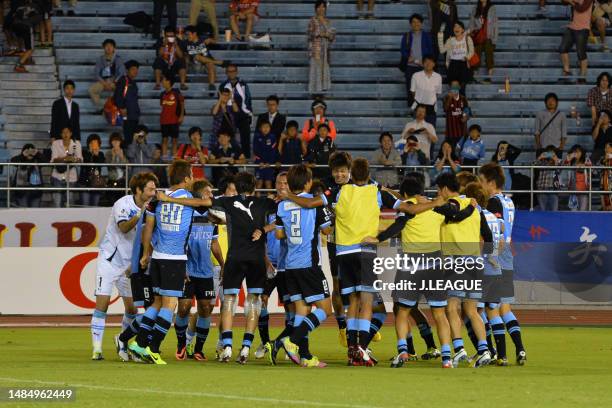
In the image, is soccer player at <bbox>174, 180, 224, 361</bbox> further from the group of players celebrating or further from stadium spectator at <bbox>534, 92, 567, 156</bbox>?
stadium spectator at <bbox>534, 92, 567, 156</bbox>

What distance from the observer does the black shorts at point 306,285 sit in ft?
49.9

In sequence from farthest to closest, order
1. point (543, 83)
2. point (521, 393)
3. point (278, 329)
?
point (543, 83), point (278, 329), point (521, 393)

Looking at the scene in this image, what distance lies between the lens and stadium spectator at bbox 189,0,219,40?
3055 centimetres

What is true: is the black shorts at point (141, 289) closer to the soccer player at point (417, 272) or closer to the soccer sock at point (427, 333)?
the soccer player at point (417, 272)

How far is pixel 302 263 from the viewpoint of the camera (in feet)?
50.2

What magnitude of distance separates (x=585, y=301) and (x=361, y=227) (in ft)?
35.4

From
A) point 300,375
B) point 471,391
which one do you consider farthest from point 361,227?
point 471,391

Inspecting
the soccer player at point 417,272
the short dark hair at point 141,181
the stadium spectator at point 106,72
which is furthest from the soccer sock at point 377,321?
the stadium spectator at point 106,72

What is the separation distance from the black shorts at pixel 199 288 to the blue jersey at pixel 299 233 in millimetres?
1352

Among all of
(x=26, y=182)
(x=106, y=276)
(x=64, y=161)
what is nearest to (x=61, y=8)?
(x=64, y=161)

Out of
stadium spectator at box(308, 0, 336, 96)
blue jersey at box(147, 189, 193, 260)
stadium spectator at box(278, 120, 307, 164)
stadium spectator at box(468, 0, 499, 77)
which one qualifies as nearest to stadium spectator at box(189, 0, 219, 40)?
stadium spectator at box(308, 0, 336, 96)

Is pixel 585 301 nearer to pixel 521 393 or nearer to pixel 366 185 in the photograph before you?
pixel 366 185

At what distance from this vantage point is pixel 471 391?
1246cm

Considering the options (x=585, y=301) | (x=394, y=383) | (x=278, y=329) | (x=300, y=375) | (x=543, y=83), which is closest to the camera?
(x=394, y=383)
